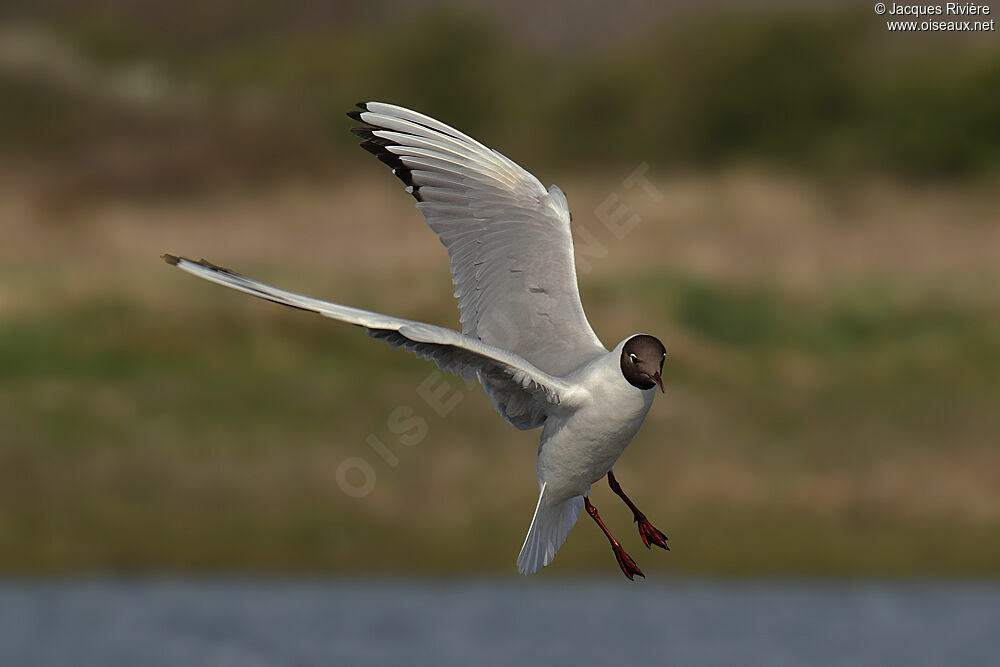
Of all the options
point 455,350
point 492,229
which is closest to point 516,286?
point 492,229

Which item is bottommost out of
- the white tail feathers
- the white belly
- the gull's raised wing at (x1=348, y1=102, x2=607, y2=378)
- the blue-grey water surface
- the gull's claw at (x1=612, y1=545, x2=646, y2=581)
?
the blue-grey water surface

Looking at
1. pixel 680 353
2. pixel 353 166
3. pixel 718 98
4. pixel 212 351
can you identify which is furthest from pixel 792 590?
pixel 718 98

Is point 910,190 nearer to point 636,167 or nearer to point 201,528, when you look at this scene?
point 636,167

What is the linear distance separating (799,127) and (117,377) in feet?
56.6

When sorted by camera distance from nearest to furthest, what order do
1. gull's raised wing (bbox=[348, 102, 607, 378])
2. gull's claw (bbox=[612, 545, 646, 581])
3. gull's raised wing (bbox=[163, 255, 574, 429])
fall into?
gull's raised wing (bbox=[163, 255, 574, 429])
gull's claw (bbox=[612, 545, 646, 581])
gull's raised wing (bbox=[348, 102, 607, 378])

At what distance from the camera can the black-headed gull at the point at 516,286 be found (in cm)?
734

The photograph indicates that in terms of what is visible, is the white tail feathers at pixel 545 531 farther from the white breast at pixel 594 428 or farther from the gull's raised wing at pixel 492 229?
the gull's raised wing at pixel 492 229

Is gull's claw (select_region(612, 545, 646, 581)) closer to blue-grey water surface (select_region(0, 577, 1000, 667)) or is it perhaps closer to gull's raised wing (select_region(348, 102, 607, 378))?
gull's raised wing (select_region(348, 102, 607, 378))

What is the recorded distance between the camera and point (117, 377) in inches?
942

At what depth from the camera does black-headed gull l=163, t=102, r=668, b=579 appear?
7.34 metres

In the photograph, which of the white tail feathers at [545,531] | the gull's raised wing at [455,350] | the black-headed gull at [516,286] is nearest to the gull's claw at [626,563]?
the black-headed gull at [516,286]

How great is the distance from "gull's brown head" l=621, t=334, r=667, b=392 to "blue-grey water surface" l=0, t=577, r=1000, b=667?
1310 cm

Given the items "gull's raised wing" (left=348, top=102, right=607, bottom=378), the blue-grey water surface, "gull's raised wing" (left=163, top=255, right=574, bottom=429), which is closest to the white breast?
"gull's raised wing" (left=163, top=255, right=574, bottom=429)

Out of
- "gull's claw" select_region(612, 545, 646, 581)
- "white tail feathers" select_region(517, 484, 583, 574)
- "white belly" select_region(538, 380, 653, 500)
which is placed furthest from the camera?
"white tail feathers" select_region(517, 484, 583, 574)
